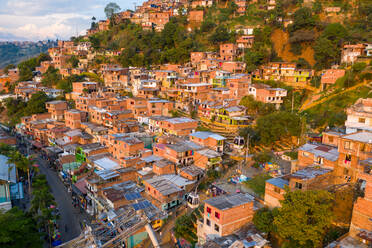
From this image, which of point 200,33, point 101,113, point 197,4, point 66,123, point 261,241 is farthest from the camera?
point 197,4

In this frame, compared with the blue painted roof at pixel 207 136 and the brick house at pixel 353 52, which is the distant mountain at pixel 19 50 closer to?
the blue painted roof at pixel 207 136

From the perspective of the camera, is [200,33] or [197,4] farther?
[197,4]

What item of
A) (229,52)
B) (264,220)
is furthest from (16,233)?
Result: (229,52)

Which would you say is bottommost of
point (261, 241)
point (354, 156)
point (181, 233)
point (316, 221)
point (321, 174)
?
point (181, 233)

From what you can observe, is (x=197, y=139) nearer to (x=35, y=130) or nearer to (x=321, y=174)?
(x=321, y=174)

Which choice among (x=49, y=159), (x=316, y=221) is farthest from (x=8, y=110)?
(x=316, y=221)

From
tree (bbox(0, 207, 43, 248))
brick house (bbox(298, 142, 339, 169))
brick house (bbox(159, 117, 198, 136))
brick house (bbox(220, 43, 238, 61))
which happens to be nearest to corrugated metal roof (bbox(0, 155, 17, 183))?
tree (bbox(0, 207, 43, 248))
